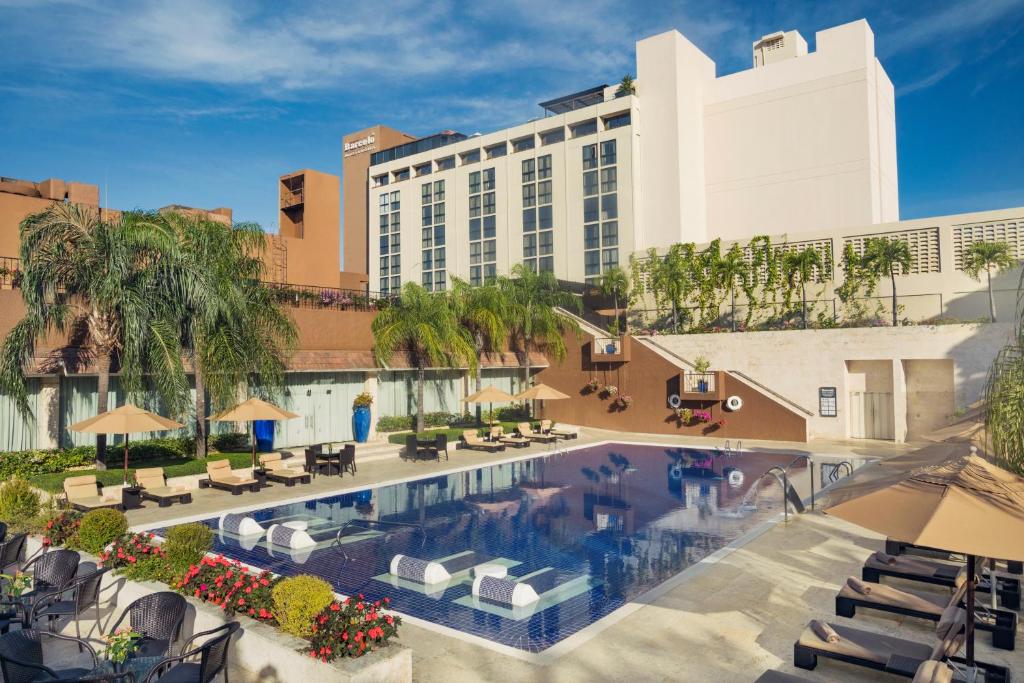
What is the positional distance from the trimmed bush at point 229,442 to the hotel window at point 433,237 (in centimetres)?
3326

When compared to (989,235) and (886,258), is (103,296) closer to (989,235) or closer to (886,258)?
(886,258)

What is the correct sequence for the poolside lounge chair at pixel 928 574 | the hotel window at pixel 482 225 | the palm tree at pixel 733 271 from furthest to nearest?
the hotel window at pixel 482 225 → the palm tree at pixel 733 271 → the poolside lounge chair at pixel 928 574

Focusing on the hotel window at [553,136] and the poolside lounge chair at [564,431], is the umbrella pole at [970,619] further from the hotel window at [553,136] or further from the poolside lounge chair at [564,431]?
the hotel window at [553,136]

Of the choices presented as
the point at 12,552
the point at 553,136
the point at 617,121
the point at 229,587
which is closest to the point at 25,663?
the point at 229,587

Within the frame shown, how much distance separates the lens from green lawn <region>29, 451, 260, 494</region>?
1482 centimetres

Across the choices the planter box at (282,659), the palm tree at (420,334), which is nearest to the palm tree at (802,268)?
the palm tree at (420,334)

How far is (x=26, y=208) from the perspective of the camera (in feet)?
86.7

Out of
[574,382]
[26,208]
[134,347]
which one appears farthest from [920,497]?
[26,208]

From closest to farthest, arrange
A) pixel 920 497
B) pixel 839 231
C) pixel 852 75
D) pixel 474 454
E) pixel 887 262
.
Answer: pixel 920 497 → pixel 474 454 → pixel 887 262 → pixel 839 231 → pixel 852 75

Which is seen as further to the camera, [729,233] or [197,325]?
[729,233]

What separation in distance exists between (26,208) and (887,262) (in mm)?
34431

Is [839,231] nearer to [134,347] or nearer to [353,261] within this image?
[134,347]

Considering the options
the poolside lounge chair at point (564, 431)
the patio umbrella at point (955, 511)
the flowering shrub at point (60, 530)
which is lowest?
the poolside lounge chair at point (564, 431)

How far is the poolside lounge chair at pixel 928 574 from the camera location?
8422 mm
